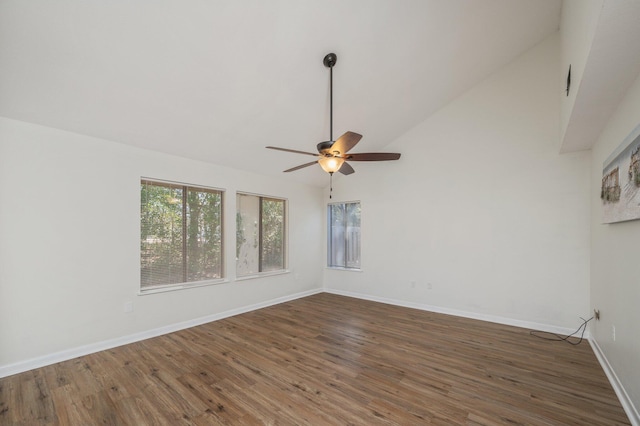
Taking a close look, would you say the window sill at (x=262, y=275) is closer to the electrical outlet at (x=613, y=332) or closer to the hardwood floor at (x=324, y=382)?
the hardwood floor at (x=324, y=382)

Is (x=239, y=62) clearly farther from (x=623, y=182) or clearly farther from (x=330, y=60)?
(x=623, y=182)

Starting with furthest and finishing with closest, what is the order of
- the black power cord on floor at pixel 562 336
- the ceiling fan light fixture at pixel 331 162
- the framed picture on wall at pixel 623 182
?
the black power cord on floor at pixel 562 336, the ceiling fan light fixture at pixel 331 162, the framed picture on wall at pixel 623 182

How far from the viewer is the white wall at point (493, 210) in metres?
3.71

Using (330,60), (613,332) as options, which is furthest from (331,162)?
(613,332)

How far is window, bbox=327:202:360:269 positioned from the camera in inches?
229

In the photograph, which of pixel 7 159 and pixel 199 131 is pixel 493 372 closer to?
pixel 199 131

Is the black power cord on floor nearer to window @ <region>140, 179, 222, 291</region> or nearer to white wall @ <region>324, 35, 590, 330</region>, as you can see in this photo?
white wall @ <region>324, 35, 590, 330</region>

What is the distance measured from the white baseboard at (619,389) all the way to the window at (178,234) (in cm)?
467

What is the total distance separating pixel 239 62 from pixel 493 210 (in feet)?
13.3

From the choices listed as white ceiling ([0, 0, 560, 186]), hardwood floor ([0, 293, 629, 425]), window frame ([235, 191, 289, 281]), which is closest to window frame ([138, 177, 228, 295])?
window frame ([235, 191, 289, 281])

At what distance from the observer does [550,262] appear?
3766 millimetres

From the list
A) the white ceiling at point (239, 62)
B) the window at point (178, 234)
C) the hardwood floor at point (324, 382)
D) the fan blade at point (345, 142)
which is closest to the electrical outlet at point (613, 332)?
the hardwood floor at point (324, 382)

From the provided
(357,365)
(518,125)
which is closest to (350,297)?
(357,365)

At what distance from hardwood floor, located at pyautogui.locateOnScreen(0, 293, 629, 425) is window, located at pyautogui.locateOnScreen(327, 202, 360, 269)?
2.24 m
